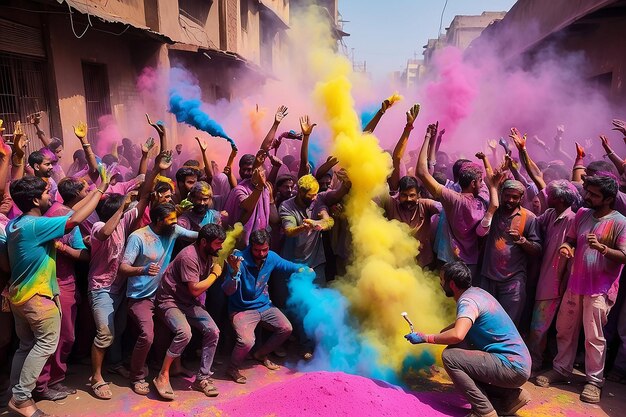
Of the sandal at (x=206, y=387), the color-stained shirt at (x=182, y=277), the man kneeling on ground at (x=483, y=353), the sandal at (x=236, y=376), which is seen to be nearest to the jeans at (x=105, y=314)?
the color-stained shirt at (x=182, y=277)

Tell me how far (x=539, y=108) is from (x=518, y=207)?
Result: 340 inches

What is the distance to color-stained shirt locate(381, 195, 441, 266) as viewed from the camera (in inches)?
206

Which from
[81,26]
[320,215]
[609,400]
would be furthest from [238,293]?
[81,26]

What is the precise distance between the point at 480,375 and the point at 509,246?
1418 mm

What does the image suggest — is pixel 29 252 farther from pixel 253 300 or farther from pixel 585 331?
pixel 585 331

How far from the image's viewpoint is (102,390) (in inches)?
172

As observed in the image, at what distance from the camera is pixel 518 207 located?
491cm

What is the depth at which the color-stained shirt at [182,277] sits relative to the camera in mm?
4457

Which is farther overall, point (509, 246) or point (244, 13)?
point (244, 13)

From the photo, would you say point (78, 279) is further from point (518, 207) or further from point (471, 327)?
point (518, 207)

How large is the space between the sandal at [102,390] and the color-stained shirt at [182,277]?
872mm

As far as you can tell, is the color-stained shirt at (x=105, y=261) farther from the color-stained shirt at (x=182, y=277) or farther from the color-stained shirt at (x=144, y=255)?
the color-stained shirt at (x=182, y=277)

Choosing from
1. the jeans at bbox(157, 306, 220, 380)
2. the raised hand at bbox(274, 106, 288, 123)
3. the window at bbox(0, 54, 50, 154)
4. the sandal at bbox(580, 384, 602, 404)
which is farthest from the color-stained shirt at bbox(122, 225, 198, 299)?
the window at bbox(0, 54, 50, 154)

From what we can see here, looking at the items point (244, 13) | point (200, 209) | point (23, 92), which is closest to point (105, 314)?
point (200, 209)
